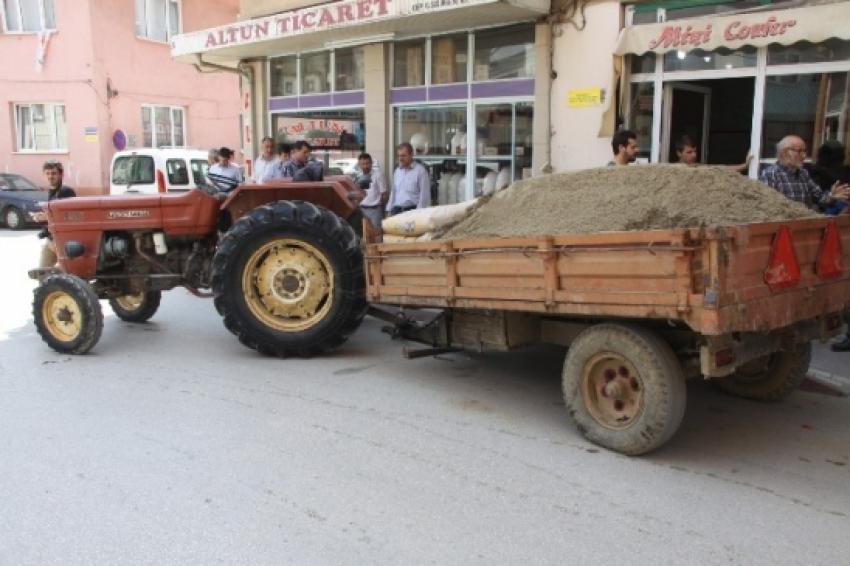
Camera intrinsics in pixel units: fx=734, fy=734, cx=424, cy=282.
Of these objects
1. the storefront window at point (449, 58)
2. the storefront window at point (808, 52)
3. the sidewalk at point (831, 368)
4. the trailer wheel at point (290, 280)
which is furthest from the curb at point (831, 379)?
the storefront window at point (449, 58)

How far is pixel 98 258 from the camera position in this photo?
6.85 meters

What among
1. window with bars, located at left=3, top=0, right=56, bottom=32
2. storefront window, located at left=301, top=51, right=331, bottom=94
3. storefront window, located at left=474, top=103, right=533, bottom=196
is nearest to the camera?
storefront window, located at left=474, top=103, right=533, bottom=196

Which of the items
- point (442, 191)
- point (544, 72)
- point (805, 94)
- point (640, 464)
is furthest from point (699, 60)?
point (640, 464)

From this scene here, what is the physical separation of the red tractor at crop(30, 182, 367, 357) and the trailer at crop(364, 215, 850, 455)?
48.9 inches

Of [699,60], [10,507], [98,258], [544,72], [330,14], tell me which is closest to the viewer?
[10,507]

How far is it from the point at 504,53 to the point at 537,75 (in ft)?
Answer: 2.67

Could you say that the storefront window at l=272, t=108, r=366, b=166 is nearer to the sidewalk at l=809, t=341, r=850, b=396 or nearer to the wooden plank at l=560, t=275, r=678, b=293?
the sidewalk at l=809, t=341, r=850, b=396

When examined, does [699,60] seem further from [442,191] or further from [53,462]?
[53,462]

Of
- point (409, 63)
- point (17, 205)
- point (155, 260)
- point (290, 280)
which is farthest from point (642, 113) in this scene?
point (17, 205)

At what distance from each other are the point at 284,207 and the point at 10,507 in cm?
316

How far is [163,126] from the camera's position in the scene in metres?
23.6

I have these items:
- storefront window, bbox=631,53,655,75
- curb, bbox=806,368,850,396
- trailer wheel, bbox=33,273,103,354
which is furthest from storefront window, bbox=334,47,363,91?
curb, bbox=806,368,850,396

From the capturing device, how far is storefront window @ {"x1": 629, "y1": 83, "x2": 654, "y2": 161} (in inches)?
343

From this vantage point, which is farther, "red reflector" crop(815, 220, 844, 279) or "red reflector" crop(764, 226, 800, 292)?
"red reflector" crop(815, 220, 844, 279)
